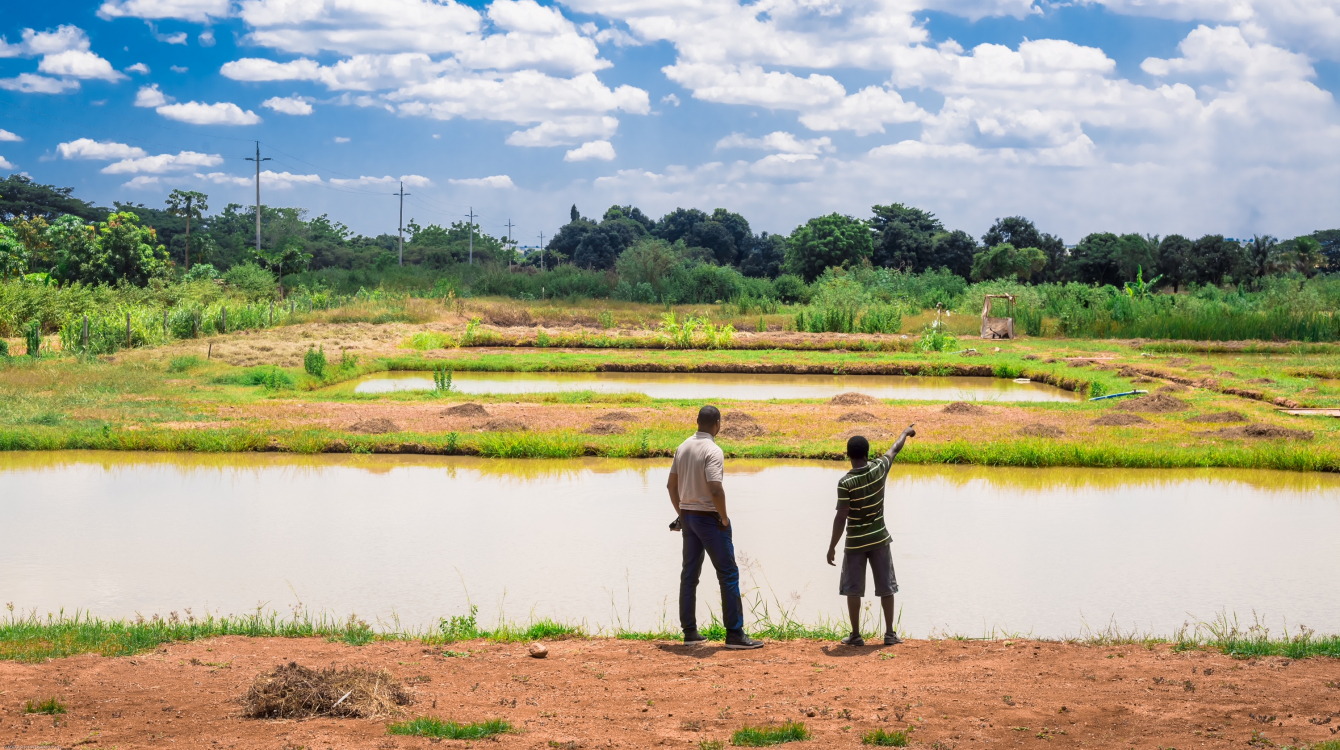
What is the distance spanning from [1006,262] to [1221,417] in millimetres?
54117

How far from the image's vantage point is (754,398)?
2159 centimetres

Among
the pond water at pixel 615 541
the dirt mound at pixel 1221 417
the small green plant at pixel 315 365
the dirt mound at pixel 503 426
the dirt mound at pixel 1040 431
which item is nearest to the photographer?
the pond water at pixel 615 541

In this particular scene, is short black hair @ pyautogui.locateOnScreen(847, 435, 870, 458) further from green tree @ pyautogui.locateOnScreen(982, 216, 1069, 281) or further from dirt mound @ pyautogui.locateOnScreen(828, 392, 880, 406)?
green tree @ pyautogui.locateOnScreen(982, 216, 1069, 281)

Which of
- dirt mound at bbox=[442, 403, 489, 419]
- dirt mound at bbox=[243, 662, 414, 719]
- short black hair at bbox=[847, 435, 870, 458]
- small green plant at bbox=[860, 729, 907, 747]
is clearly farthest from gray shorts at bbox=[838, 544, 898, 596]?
dirt mound at bbox=[442, 403, 489, 419]

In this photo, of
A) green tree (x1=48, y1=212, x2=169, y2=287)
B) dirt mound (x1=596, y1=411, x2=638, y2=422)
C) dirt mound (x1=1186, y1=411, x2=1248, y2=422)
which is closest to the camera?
dirt mound (x1=1186, y1=411, x2=1248, y2=422)

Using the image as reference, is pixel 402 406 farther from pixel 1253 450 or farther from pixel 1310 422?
pixel 1310 422

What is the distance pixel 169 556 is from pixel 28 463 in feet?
21.4

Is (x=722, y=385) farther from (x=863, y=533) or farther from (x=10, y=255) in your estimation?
(x=10, y=255)

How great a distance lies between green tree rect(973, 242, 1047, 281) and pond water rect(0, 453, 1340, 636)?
57781mm

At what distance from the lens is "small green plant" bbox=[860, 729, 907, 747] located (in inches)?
183

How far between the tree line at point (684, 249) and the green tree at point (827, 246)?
0.10 metres

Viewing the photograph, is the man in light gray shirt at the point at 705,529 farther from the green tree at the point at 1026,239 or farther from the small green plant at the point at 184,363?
the green tree at the point at 1026,239

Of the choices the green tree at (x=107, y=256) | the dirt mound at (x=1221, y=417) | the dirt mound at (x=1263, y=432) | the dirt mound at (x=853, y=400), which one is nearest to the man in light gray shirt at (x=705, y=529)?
the dirt mound at (x=1263, y=432)

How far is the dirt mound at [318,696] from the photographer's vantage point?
5.08 m
